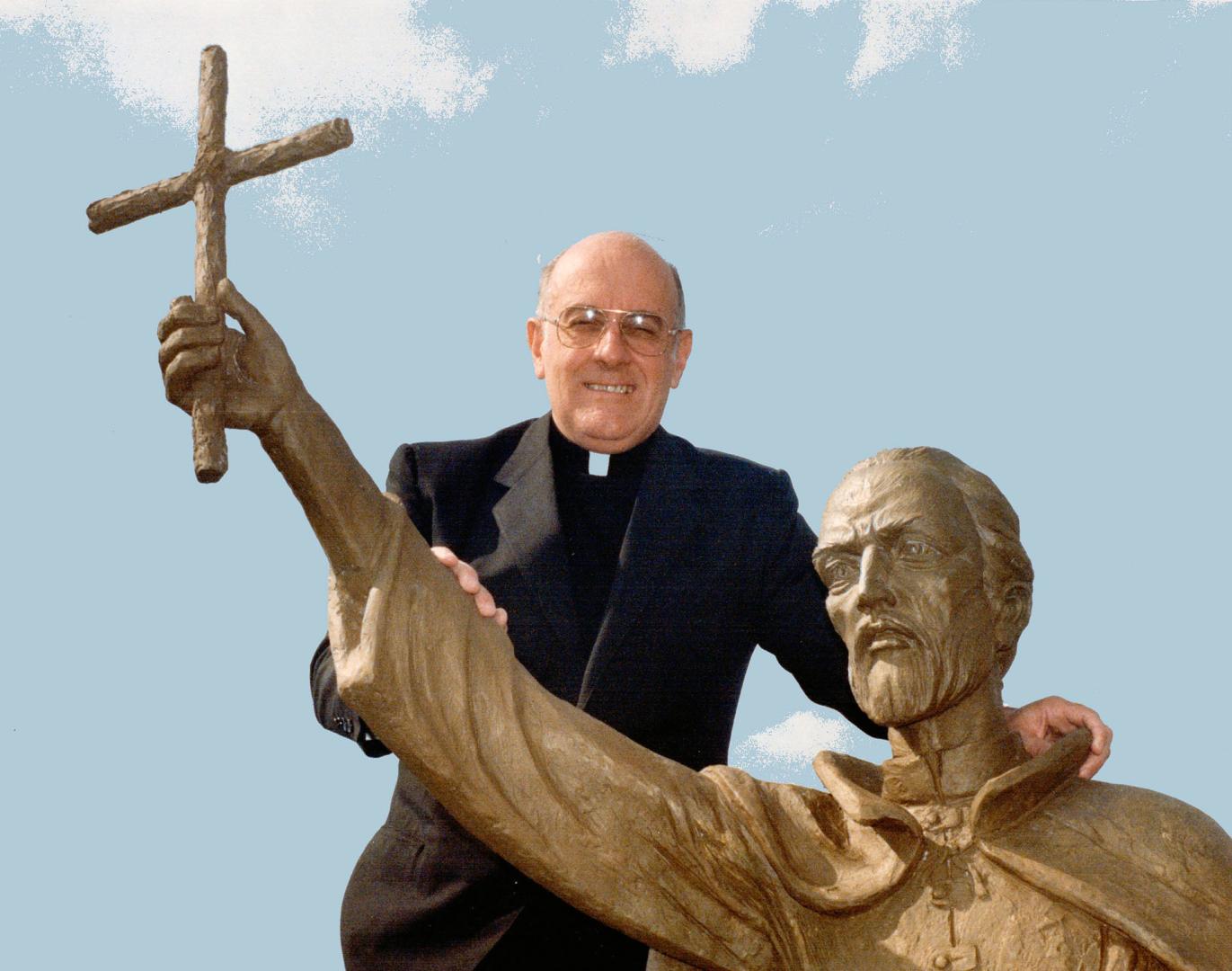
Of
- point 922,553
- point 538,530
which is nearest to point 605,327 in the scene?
point 538,530

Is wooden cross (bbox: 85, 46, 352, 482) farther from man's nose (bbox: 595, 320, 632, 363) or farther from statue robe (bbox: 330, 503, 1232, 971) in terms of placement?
man's nose (bbox: 595, 320, 632, 363)

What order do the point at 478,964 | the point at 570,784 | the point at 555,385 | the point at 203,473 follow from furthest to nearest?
the point at 555,385 < the point at 478,964 < the point at 570,784 < the point at 203,473

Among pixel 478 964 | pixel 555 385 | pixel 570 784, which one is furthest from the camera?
pixel 555 385

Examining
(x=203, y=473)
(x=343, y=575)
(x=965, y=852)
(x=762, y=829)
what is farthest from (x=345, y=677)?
(x=965, y=852)

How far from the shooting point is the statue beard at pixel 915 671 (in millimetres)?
5461

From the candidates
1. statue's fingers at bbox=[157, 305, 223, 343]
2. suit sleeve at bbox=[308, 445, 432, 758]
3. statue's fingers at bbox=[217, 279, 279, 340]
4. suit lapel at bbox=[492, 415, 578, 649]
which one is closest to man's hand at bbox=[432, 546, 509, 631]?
suit sleeve at bbox=[308, 445, 432, 758]

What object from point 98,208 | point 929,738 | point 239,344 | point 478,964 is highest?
point 98,208

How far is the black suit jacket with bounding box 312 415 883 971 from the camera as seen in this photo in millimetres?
6445

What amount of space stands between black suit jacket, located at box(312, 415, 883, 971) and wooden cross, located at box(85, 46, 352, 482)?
1419mm

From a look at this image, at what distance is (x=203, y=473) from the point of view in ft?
16.5

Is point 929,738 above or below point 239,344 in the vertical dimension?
below

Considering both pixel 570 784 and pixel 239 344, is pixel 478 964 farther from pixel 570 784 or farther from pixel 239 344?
pixel 239 344

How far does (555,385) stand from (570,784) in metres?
1.63

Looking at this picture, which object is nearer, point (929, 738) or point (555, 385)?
point (929, 738)
